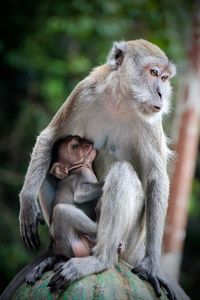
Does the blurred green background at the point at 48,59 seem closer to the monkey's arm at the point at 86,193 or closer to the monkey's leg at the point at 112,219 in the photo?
the monkey's arm at the point at 86,193

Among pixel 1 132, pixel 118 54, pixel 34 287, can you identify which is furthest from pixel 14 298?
pixel 1 132

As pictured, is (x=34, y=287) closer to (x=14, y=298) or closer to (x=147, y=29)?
(x=14, y=298)

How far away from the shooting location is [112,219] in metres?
6.35

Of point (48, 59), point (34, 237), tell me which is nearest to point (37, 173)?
point (34, 237)

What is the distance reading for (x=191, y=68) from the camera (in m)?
12.0

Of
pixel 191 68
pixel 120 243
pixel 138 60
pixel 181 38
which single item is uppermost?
pixel 181 38

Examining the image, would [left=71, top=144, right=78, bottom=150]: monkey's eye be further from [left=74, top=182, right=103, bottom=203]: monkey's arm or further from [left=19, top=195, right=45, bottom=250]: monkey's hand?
[left=19, top=195, right=45, bottom=250]: monkey's hand

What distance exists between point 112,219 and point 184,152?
578 centimetres

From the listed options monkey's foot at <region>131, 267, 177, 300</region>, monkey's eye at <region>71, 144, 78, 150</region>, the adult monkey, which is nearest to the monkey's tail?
the adult monkey

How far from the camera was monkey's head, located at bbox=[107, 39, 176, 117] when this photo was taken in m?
7.09

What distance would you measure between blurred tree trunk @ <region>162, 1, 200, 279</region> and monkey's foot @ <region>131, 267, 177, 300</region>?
5.31 meters


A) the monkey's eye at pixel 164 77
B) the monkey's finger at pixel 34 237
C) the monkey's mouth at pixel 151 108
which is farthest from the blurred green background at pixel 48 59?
the monkey's finger at pixel 34 237

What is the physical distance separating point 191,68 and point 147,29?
2.87m

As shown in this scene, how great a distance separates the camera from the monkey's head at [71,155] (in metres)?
6.95
